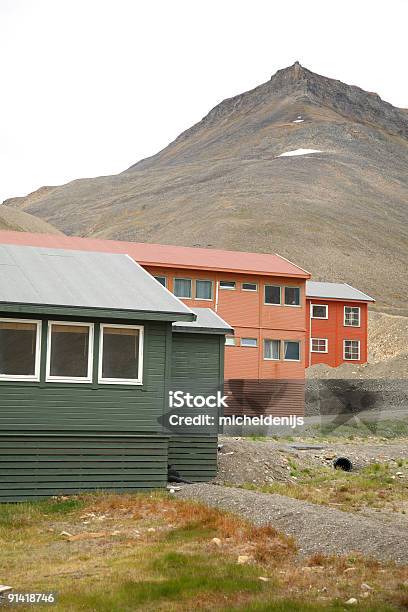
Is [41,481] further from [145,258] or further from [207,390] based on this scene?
[145,258]

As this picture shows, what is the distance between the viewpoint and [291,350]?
5047 cm

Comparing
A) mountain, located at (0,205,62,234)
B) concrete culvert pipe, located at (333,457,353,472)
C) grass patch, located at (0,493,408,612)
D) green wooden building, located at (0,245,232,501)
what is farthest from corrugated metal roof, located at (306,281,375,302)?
mountain, located at (0,205,62,234)

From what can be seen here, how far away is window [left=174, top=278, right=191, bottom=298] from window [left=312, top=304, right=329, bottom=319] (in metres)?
18.2

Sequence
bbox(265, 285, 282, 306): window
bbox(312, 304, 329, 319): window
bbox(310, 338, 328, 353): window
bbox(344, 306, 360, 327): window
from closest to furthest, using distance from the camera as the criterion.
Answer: bbox(265, 285, 282, 306): window, bbox(312, 304, 329, 319): window, bbox(310, 338, 328, 353): window, bbox(344, 306, 360, 327): window

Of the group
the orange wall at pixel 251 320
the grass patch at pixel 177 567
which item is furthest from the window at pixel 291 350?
the grass patch at pixel 177 567

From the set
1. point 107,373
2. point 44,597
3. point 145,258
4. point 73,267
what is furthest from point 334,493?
point 145,258

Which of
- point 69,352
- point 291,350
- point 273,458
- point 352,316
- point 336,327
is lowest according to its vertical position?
point 273,458

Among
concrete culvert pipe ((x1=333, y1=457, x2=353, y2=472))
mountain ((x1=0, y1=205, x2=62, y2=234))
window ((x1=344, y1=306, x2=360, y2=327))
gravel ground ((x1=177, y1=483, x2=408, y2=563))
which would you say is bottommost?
concrete culvert pipe ((x1=333, y1=457, x2=353, y2=472))

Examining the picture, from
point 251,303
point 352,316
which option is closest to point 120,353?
point 251,303

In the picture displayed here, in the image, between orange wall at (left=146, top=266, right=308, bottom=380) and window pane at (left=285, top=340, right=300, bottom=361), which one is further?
window pane at (left=285, top=340, right=300, bottom=361)

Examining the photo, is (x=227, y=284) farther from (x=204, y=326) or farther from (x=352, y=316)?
(x=204, y=326)

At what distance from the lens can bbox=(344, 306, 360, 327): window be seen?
215ft

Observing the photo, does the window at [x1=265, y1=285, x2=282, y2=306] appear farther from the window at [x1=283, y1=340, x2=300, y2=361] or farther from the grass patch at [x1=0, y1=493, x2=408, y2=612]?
the grass patch at [x1=0, y1=493, x2=408, y2=612]

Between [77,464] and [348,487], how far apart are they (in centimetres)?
651
